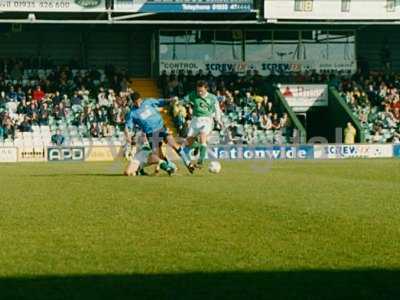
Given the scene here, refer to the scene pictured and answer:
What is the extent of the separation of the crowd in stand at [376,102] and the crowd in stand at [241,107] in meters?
3.85

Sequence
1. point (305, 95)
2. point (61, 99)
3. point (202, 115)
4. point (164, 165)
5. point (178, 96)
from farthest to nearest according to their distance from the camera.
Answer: point (305, 95)
point (178, 96)
point (61, 99)
point (202, 115)
point (164, 165)

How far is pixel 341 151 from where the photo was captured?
42000mm

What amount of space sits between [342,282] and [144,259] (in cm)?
180

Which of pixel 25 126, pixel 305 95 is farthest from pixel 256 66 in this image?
pixel 25 126

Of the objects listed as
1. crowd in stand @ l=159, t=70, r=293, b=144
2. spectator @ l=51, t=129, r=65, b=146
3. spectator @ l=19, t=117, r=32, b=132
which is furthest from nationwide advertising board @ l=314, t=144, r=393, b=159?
spectator @ l=19, t=117, r=32, b=132

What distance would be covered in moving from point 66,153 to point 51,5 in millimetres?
7008

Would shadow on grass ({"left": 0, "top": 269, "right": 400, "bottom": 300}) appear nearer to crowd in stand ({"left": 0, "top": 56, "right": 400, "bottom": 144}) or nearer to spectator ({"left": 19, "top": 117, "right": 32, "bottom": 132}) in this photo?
crowd in stand ({"left": 0, "top": 56, "right": 400, "bottom": 144})

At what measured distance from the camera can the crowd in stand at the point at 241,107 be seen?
140 feet

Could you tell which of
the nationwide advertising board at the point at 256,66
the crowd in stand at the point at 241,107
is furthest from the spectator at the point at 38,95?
the nationwide advertising board at the point at 256,66

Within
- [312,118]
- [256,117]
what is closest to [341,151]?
[256,117]

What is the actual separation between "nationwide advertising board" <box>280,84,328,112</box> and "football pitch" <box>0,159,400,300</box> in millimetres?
32670

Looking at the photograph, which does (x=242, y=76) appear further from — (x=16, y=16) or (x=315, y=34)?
(x=16, y=16)

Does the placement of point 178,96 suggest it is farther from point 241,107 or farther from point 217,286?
point 217,286

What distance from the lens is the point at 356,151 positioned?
4206 cm
